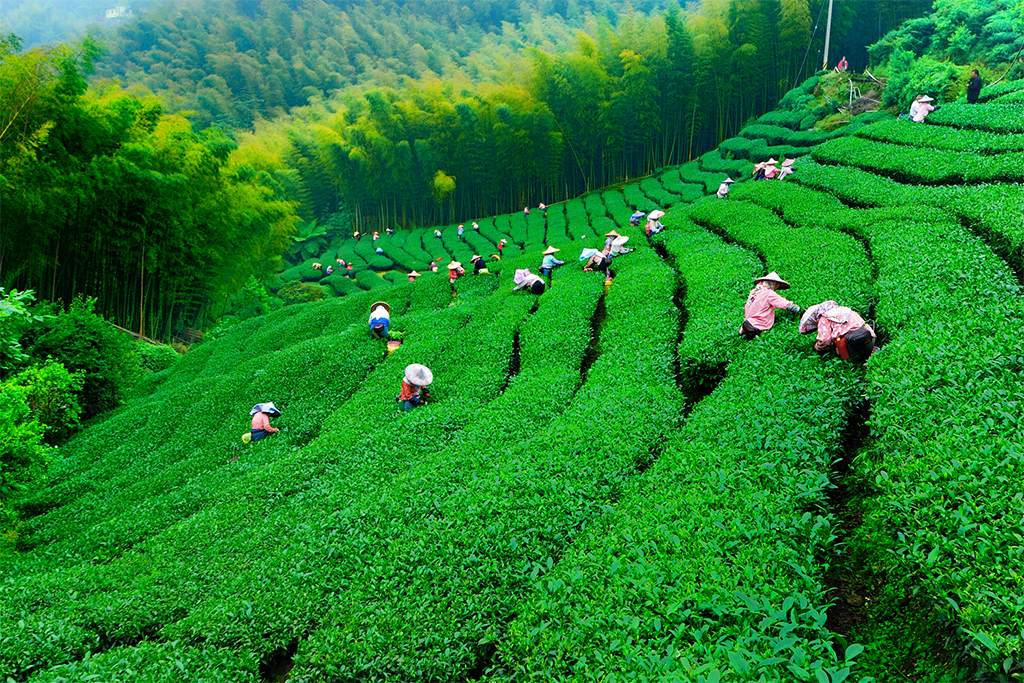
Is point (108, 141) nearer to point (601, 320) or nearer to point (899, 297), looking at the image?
point (601, 320)

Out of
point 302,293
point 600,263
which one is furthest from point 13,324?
Answer: point 302,293

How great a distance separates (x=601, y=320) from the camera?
13953 millimetres

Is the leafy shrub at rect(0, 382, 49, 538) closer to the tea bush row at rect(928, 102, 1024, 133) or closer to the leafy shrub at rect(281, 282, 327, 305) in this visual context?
the leafy shrub at rect(281, 282, 327, 305)

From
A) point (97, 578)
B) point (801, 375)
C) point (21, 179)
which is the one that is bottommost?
point (97, 578)

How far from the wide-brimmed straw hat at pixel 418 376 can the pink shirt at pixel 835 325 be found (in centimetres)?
775

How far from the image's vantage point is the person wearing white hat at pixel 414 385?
11484mm

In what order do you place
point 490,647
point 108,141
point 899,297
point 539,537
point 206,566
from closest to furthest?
point 490,647, point 539,537, point 206,566, point 899,297, point 108,141

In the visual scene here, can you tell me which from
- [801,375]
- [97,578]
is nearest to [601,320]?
[801,375]

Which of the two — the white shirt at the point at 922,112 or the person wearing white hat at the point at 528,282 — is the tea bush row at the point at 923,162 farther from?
the person wearing white hat at the point at 528,282

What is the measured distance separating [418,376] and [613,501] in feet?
19.9

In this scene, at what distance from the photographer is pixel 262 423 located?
12.3 meters

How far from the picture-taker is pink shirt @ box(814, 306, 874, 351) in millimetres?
7798

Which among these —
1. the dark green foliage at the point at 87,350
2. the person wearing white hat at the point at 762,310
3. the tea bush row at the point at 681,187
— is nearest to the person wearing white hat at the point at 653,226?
the person wearing white hat at the point at 762,310

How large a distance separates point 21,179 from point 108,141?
3603 mm
